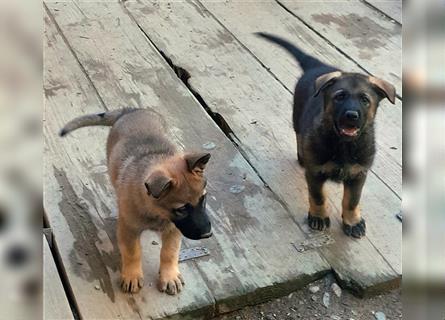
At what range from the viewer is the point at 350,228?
3.02 meters

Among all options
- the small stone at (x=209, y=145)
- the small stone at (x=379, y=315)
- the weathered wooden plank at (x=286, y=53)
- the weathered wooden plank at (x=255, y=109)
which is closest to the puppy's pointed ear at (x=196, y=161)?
the weathered wooden plank at (x=255, y=109)

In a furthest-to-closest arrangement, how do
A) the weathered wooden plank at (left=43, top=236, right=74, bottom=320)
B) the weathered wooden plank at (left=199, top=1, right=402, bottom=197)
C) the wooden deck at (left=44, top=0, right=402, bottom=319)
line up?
the weathered wooden plank at (left=199, top=1, right=402, bottom=197)
the wooden deck at (left=44, top=0, right=402, bottom=319)
the weathered wooden plank at (left=43, top=236, right=74, bottom=320)

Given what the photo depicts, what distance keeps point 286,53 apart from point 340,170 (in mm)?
1711

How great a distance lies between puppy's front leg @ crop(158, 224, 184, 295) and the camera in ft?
8.67

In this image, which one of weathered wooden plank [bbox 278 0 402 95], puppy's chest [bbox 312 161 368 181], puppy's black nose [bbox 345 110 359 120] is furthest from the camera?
weathered wooden plank [bbox 278 0 402 95]

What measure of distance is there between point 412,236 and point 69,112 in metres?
3.31

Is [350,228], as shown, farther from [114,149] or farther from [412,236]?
[412,236]

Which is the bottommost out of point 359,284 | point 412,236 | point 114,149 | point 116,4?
point 116,4

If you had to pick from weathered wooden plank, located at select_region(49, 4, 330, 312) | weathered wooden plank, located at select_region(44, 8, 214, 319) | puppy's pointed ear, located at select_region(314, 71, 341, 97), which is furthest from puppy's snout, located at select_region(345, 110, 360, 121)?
weathered wooden plank, located at select_region(44, 8, 214, 319)

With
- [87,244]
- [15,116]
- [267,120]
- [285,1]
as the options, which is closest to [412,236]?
[15,116]

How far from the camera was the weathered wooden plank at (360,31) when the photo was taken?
434 cm

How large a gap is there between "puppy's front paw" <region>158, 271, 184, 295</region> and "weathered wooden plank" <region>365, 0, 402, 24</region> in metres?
2.99

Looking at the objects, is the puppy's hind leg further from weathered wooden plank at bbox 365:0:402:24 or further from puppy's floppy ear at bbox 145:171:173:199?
weathered wooden plank at bbox 365:0:402:24

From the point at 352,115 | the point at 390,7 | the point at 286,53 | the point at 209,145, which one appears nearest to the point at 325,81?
the point at 352,115
